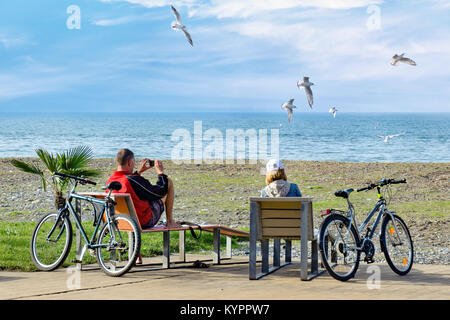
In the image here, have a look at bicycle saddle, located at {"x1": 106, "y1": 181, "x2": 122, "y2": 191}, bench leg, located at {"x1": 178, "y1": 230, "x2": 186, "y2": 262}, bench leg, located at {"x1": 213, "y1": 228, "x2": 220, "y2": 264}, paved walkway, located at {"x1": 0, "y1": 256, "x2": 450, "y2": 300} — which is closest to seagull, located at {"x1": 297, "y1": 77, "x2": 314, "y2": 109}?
bench leg, located at {"x1": 178, "y1": 230, "x2": 186, "y2": 262}

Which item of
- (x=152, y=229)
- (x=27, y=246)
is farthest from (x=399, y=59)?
(x=152, y=229)

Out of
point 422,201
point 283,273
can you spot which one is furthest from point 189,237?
point 422,201

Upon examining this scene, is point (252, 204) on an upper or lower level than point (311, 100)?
lower

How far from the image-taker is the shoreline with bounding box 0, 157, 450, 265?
14.4 metres

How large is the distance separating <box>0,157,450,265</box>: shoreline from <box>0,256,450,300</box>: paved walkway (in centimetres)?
346

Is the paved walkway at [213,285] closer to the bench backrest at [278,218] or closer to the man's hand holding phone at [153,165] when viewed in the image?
the bench backrest at [278,218]

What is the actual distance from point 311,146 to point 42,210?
47.6 meters

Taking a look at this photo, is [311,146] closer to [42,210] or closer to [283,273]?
[42,210]

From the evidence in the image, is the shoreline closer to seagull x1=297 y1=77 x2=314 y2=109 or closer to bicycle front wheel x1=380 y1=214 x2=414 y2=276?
bicycle front wheel x1=380 y1=214 x2=414 y2=276

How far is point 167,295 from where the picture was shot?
20.2ft

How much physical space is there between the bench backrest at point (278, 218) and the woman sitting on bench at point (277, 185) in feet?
0.82
